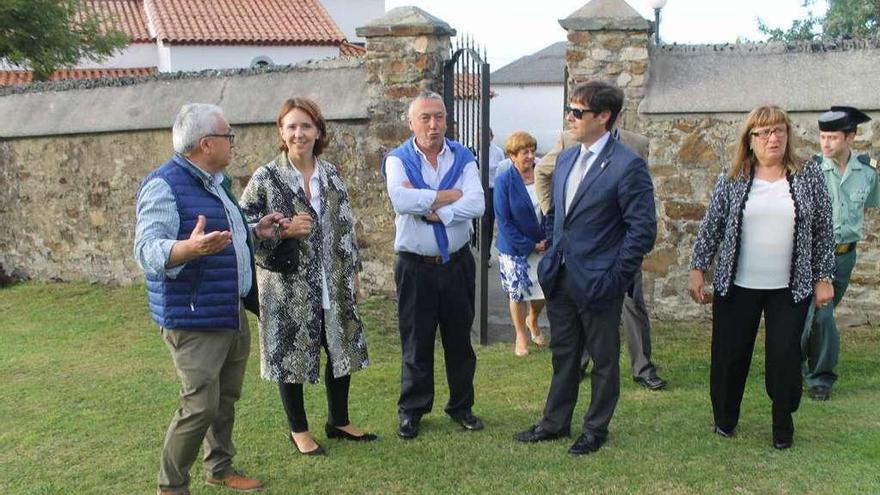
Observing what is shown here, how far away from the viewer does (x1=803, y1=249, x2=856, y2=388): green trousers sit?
17.8 ft

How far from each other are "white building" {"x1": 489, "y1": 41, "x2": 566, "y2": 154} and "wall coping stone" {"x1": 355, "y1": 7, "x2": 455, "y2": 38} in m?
36.7

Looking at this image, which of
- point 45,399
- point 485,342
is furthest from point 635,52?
point 45,399

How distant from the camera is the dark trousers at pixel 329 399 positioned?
184 inches

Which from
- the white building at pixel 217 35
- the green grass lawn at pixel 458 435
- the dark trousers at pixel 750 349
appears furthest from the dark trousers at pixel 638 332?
the white building at pixel 217 35

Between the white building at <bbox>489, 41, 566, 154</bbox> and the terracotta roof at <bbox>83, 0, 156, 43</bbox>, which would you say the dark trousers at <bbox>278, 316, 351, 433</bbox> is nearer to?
the terracotta roof at <bbox>83, 0, 156, 43</bbox>

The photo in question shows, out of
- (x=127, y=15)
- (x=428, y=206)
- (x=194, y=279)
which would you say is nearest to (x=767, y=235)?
(x=428, y=206)

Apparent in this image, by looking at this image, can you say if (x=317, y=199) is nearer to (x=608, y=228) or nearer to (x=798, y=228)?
(x=608, y=228)

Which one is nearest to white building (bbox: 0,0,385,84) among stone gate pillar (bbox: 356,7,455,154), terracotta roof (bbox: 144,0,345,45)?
terracotta roof (bbox: 144,0,345,45)

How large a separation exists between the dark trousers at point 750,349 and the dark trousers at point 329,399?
1.94 metres

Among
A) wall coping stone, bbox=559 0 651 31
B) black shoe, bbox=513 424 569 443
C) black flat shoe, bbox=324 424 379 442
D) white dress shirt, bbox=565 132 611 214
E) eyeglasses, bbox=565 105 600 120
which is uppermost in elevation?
wall coping stone, bbox=559 0 651 31

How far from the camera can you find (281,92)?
27.8 ft

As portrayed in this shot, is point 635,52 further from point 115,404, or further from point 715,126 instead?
point 115,404

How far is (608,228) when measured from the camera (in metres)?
4.40

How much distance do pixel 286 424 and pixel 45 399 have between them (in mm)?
1824
